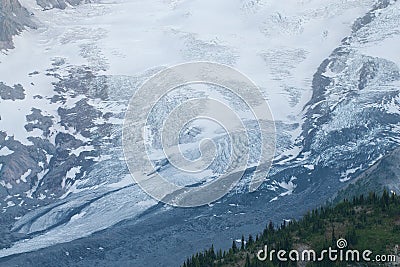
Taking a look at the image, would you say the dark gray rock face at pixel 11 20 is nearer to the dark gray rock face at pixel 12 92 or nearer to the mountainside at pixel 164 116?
the mountainside at pixel 164 116

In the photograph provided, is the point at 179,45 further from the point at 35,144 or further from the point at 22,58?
the point at 35,144

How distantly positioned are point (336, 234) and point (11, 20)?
13227cm

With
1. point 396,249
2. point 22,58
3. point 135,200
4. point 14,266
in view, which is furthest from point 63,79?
point 396,249

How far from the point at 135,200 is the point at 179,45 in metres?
58.4

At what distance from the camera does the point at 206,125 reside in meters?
146

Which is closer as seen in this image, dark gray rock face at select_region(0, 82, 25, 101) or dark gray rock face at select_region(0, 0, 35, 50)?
dark gray rock face at select_region(0, 82, 25, 101)

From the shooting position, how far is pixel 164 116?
499 ft

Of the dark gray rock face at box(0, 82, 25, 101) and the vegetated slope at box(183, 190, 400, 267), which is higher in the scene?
the dark gray rock face at box(0, 82, 25, 101)

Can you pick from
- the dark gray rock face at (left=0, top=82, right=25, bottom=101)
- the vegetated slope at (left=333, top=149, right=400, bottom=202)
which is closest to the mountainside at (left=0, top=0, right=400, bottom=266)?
the dark gray rock face at (left=0, top=82, right=25, bottom=101)

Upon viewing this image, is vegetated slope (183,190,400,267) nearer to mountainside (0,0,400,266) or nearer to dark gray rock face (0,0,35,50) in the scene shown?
mountainside (0,0,400,266)

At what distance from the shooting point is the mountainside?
120500mm

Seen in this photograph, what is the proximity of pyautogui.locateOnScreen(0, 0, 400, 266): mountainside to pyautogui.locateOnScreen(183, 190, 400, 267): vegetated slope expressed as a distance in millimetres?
38670

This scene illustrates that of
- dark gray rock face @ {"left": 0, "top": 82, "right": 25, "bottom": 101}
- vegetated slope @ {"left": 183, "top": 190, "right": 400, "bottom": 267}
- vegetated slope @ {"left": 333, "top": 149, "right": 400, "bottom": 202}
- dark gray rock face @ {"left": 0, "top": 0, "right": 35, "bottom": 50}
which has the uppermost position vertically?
dark gray rock face @ {"left": 0, "top": 0, "right": 35, "bottom": 50}

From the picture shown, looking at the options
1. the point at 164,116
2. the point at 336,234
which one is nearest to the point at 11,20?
the point at 164,116
